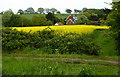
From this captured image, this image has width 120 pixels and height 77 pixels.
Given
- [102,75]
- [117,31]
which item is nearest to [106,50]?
[117,31]

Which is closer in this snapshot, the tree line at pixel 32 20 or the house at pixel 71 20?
the tree line at pixel 32 20

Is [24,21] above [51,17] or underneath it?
underneath

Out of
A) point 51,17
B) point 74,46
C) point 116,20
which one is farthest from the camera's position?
point 51,17

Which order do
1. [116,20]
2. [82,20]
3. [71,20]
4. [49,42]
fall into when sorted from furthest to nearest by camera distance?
1. [71,20]
2. [82,20]
3. [49,42]
4. [116,20]

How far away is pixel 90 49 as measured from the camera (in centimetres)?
1222

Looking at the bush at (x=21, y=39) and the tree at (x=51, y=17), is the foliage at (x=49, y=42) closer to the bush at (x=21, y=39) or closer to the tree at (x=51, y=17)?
the bush at (x=21, y=39)

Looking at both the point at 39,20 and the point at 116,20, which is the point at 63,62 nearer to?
the point at 116,20

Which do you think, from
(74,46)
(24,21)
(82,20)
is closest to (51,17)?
(24,21)

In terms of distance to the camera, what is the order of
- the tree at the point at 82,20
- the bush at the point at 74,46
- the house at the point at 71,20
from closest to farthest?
the bush at the point at 74,46, the tree at the point at 82,20, the house at the point at 71,20

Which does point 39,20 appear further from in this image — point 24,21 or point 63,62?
point 63,62

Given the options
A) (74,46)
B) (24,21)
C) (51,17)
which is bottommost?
(74,46)

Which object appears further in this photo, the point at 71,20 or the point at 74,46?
the point at 71,20

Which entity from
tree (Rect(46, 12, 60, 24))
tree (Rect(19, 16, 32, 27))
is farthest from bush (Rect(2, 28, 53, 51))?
tree (Rect(19, 16, 32, 27))

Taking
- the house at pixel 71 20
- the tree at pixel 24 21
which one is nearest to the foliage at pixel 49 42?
the tree at pixel 24 21
